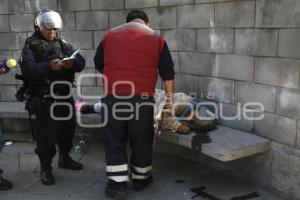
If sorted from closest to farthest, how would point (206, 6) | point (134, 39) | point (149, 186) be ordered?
point (134, 39) → point (149, 186) → point (206, 6)

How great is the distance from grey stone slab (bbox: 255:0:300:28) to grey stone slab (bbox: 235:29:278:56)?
86mm

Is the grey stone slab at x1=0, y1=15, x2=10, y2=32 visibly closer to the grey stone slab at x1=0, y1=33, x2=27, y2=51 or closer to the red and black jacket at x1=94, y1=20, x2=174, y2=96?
the grey stone slab at x1=0, y1=33, x2=27, y2=51

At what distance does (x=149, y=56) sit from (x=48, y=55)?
1.22 metres

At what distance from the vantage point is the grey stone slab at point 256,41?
394 centimetres

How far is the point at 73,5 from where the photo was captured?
19.8 feet

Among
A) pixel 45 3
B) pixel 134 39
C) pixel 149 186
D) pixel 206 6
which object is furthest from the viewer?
pixel 45 3

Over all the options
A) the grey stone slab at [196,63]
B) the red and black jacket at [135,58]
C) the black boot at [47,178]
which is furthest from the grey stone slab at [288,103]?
the black boot at [47,178]

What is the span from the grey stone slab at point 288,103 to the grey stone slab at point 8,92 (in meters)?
4.46

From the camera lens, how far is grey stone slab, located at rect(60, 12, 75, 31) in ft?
20.1

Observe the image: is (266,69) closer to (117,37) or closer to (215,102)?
(215,102)

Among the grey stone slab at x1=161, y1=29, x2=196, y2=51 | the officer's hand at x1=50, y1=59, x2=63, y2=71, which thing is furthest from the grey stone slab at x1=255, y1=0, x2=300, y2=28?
the officer's hand at x1=50, y1=59, x2=63, y2=71

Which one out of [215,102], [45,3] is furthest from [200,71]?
[45,3]

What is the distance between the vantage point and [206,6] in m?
4.67

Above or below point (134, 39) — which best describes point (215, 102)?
below
